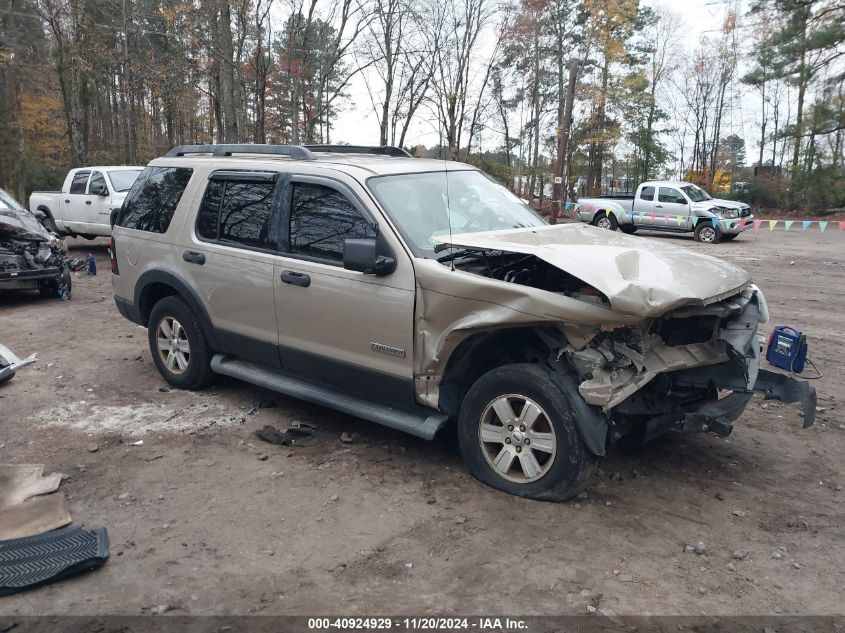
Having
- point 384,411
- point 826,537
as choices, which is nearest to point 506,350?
point 384,411

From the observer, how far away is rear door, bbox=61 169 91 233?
50.5 ft

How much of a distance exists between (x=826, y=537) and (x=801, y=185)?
32315mm

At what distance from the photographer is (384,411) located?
4.54m

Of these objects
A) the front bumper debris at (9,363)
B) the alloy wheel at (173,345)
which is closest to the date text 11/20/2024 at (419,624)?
the alloy wheel at (173,345)

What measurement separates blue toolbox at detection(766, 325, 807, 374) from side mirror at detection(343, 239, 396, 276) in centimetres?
265

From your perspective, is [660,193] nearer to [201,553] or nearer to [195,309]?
[195,309]

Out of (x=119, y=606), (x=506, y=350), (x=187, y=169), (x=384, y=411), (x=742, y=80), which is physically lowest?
(x=119, y=606)

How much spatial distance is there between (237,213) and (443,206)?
1688 millimetres

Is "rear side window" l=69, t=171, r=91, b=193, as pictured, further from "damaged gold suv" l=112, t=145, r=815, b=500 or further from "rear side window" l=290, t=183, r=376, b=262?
"rear side window" l=290, t=183, r=376, b=262

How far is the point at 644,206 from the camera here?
22.6 meters

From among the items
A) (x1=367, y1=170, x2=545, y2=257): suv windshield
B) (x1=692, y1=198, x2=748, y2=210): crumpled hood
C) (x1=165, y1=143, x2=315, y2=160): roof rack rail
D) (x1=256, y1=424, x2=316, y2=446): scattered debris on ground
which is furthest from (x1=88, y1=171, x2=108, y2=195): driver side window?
(x1=692, y1=198, x2=748, y2=210): crumpled hood

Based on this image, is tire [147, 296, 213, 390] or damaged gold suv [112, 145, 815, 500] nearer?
damaged gold suv [112, 145, 815, 500]

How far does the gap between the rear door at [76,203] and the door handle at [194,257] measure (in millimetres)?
11188

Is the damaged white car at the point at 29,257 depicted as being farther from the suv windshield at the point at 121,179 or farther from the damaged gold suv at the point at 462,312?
the damaged gold suv at the point at 462,312
